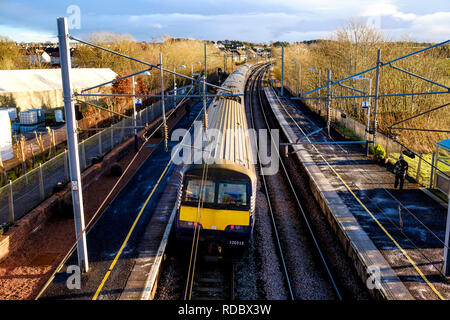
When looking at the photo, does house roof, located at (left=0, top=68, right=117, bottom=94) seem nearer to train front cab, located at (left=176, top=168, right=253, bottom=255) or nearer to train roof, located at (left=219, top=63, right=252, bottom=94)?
train roof, located at (left=219, top=63, right=252, bottom=94)

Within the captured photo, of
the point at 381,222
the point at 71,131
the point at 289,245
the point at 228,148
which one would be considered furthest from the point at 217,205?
the point at 381,222

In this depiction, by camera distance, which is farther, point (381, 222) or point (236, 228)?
point (381, 222)

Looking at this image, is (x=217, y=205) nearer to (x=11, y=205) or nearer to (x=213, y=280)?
(x=213, y=280)

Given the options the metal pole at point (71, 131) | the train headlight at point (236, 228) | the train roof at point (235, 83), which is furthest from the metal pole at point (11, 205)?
the train roof at point (235, 83)

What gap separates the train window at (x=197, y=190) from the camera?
10.5m

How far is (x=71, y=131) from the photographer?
10055 millimetres

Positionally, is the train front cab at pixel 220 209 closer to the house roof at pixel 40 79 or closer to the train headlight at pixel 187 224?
the train headlight at pixel 187 224

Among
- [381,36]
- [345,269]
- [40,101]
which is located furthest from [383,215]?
[40,101]

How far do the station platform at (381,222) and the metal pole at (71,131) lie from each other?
7.71m

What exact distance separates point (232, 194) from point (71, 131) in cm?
452

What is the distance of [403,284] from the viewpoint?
9.83m

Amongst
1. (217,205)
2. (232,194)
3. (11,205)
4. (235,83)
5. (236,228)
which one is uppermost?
(235,83)
